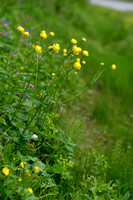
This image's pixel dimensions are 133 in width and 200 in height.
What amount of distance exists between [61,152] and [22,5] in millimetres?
4132

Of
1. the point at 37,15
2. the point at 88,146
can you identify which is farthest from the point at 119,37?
the point at 88,146

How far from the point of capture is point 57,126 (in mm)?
1683

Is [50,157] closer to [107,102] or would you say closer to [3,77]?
[3,77]

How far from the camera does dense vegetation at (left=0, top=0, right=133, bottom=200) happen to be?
135 centimetres

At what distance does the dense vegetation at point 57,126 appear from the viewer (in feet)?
4.42

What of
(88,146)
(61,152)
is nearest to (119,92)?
(88,146)

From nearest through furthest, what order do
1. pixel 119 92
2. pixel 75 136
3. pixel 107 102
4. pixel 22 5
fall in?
1. pixel 75 136
2. pixel 107 102
3. pixel 119 92
4. pixel 22 5

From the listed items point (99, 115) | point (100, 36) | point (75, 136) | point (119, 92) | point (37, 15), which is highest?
point (100, 36)

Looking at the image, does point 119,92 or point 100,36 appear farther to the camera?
point 100,36

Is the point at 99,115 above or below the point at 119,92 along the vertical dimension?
below

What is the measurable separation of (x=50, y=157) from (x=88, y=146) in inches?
20.5

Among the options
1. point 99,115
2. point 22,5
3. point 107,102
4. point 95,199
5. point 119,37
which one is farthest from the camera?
point 119,37

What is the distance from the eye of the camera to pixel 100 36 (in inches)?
392

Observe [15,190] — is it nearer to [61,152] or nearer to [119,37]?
[61,152]
